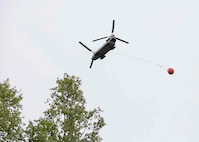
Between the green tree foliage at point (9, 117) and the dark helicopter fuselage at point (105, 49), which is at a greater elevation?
the dark helicopter fuselage at point (105, 49)

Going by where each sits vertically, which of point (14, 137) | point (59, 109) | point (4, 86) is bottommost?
point (14, 137)

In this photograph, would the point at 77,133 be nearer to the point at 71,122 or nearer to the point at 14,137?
the point at 71,122

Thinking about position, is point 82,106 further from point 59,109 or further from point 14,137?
point 14,137

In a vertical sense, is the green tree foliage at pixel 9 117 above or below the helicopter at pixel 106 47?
below

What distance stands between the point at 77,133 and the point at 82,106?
202 cm

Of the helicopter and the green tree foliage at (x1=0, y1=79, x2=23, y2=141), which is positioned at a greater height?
the helicopter

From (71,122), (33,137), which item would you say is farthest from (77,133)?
(33,137)

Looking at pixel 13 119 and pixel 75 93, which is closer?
pixel 13 119

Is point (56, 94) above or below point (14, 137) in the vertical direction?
above

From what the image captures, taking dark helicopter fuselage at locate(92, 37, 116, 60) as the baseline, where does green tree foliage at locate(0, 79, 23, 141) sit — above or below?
below

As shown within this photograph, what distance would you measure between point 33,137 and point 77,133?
9.02 feet

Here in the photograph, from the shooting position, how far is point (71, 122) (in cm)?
2422

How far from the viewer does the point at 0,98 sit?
24250 millimetres

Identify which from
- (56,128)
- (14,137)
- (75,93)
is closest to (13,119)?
(14,137)
